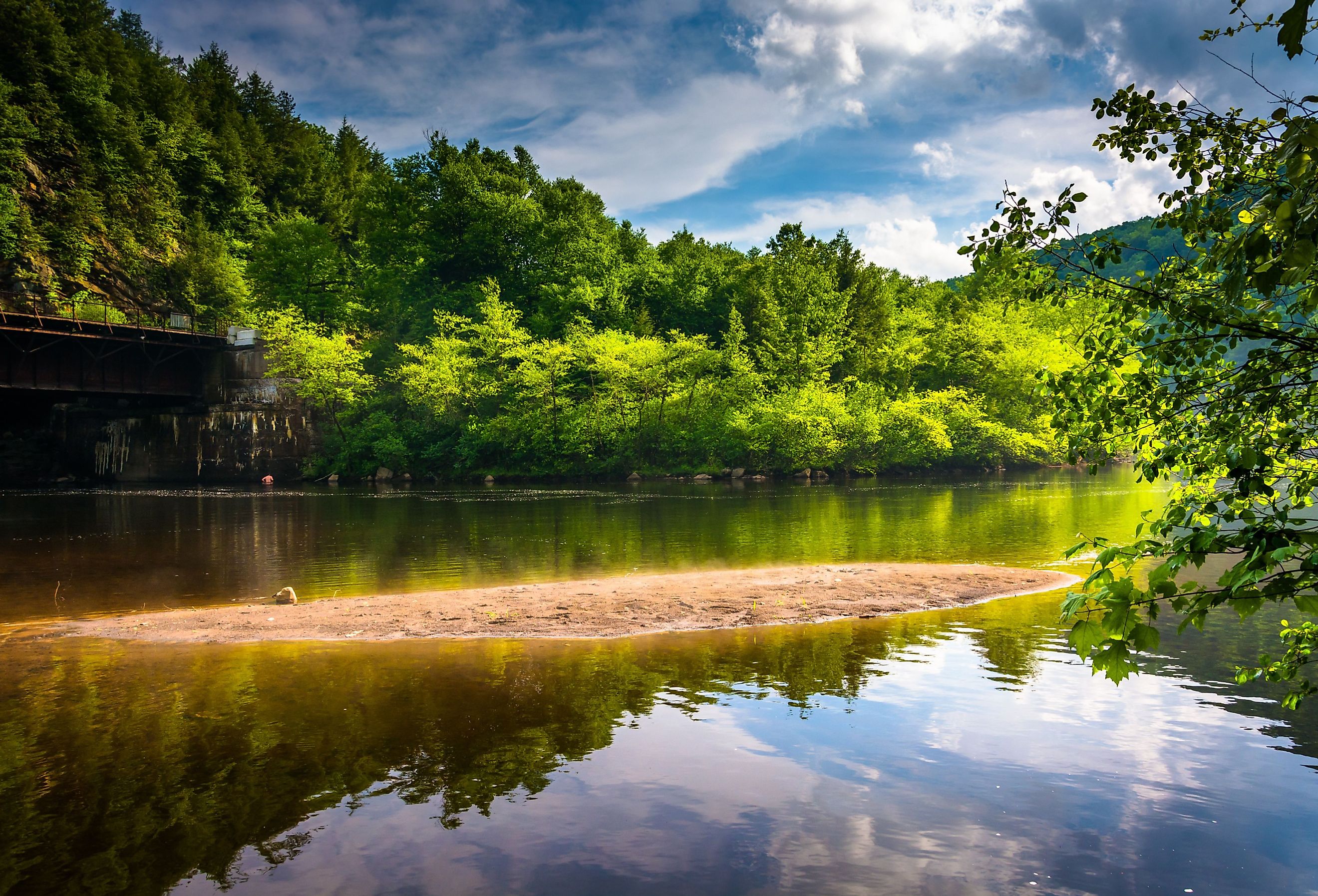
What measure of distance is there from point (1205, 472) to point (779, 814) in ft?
16.5

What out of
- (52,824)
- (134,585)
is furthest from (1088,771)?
(134,585)

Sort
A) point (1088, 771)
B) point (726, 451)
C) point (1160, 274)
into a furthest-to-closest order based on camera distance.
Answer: point (726, 451) < point (1088, 771) < point (1160, 274)

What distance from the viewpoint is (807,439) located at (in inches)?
2702

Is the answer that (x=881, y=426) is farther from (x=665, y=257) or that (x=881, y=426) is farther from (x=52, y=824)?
(x=52, y=824)

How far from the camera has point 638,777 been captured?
8953mm

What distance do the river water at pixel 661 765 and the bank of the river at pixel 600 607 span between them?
0.73 metres

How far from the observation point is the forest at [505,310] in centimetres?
7088

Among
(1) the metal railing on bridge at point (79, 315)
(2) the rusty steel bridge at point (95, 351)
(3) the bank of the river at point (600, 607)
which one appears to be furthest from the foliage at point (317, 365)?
(3) the bank of the river at point (600, 607)

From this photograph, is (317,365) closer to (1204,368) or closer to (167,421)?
(167,421)

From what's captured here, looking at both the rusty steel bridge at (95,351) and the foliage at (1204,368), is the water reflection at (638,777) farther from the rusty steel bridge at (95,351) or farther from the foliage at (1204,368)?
the rusty steel bridge at (95,351)

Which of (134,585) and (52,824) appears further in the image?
(134,585)

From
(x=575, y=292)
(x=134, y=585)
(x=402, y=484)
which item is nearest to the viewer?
(x=134, y=585)

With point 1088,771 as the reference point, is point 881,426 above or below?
above

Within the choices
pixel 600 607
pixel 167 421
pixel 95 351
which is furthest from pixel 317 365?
pixel 600 607
